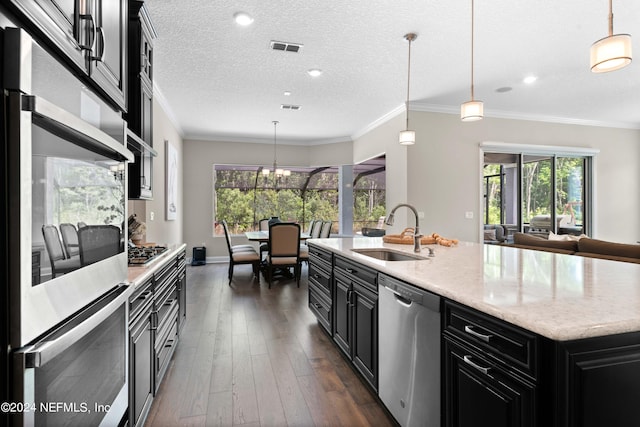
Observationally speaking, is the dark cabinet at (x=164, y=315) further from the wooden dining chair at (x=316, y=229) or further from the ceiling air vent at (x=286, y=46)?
the wooden dining chair at (x=316, y=229)

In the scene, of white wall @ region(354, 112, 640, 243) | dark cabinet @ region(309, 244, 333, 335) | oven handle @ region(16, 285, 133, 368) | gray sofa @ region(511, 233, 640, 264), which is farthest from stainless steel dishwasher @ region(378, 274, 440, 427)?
white wall @ region(354, 112, 640, 243)

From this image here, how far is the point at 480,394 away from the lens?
121cm

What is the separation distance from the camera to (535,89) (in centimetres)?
472

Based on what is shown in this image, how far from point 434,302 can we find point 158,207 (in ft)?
14.8

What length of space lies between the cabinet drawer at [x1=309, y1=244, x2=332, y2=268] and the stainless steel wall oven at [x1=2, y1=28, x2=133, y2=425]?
189 cm

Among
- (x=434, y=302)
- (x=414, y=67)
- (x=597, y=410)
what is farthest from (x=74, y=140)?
(x=414, y=67)

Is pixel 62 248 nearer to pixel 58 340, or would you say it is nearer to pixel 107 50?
pixel 58 340

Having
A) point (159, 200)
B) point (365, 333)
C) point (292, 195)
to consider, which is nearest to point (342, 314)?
point (365, 333)

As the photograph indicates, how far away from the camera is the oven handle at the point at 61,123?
746 mm

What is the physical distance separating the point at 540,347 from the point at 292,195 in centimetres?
760

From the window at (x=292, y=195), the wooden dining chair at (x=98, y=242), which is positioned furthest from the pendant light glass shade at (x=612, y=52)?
the window at (x=292, y=195)

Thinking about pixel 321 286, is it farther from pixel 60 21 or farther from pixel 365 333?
pixel 60 21

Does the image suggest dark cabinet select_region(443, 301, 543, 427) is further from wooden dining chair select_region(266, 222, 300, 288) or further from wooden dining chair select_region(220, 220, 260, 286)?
wooden dining chair select_region(220, 220, 260, 286)

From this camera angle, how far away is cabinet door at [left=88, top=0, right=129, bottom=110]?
4.21 ft
